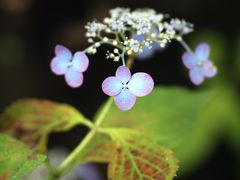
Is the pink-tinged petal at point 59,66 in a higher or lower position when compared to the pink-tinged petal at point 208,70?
lower

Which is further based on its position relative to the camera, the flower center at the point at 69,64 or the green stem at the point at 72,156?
the green stem at the point at 72,156

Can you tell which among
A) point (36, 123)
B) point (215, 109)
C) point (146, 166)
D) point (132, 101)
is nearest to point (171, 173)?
point (146, 166)

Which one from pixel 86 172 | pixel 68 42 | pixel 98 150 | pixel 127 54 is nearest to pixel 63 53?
pixel 127 54

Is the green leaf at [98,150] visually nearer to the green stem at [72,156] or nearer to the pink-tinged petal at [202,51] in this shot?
the green stem at [72,156]

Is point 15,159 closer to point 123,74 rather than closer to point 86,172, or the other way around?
point 123,74

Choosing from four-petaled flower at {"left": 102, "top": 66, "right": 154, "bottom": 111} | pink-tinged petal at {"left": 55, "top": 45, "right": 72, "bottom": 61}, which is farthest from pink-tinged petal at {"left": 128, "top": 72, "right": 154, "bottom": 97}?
pink-tinged petal at {"left": 55, "top": 45, "right": 72, "bottom": 61}

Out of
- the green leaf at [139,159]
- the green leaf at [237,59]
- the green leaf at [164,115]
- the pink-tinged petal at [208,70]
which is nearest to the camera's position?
the green leaf at [139,159]

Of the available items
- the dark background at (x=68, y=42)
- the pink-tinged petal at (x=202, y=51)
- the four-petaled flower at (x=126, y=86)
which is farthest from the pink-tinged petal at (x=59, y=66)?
the dark background at (x=68, y=42)

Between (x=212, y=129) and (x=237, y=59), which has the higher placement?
(x=237, y=59)
